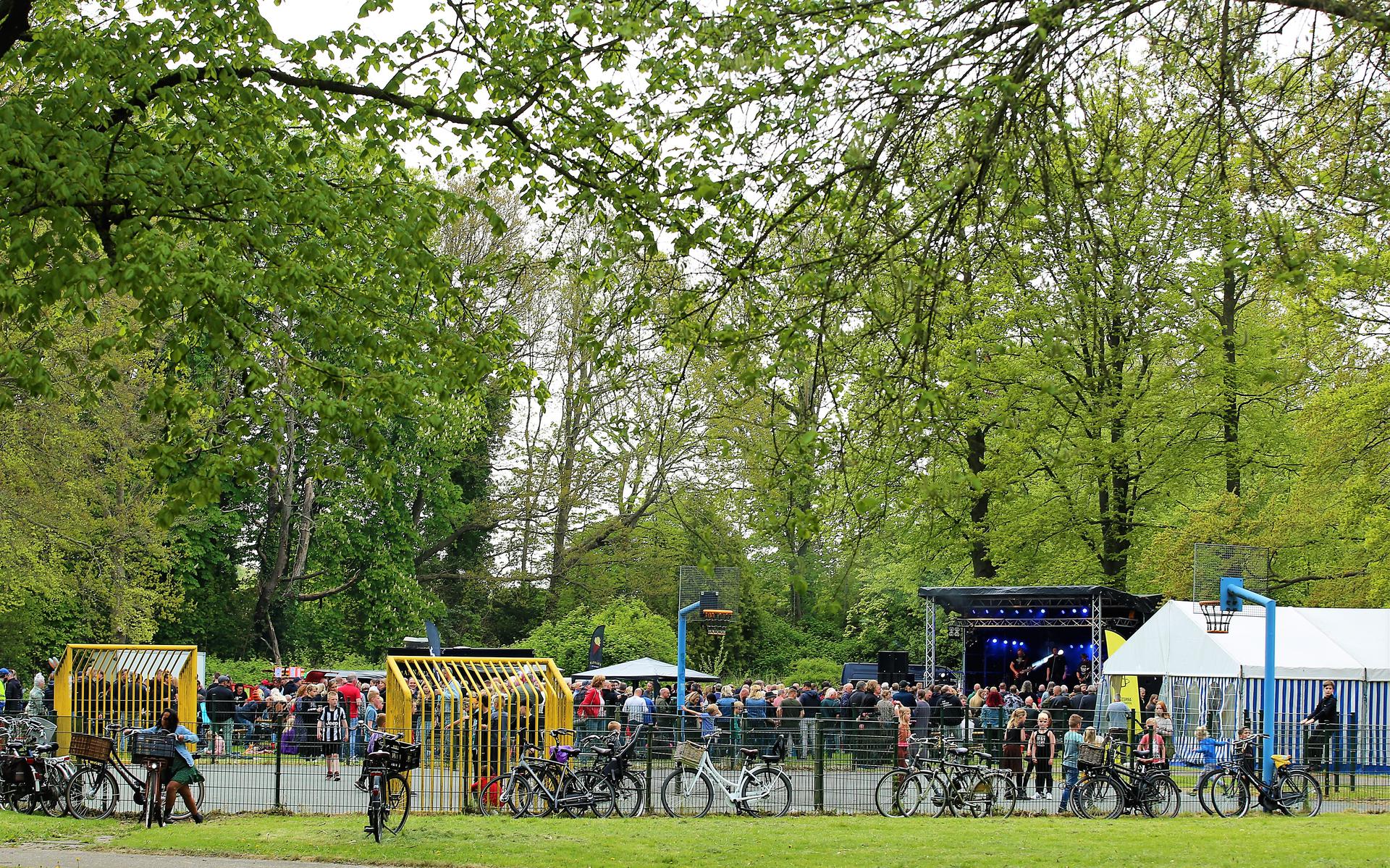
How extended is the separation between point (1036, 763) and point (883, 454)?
10.5 metres

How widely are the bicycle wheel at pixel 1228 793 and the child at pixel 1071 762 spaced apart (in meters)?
1.71

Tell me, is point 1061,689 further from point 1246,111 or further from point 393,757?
point 1246,111

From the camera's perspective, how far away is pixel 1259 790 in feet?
57.6

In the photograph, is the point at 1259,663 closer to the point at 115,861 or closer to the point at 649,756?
the point at 649,756

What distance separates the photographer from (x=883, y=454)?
30.2ft

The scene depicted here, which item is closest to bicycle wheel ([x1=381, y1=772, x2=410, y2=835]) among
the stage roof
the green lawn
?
the green lawn

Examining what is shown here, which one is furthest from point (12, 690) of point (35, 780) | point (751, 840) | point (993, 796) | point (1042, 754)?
point (1042, 754)

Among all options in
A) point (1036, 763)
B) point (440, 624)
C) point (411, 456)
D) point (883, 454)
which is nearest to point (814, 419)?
point (883, 454)

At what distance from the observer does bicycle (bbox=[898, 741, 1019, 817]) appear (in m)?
16.6

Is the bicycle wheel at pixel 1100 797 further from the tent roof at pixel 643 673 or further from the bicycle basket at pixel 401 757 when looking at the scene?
the tent roof at pixel 643 673

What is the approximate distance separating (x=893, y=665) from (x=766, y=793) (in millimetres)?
14941

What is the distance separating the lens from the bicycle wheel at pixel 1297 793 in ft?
57.6

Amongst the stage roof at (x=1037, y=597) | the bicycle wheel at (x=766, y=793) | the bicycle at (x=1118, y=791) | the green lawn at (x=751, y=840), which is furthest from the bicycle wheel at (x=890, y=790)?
the stage roof at (x=1037, y=597)

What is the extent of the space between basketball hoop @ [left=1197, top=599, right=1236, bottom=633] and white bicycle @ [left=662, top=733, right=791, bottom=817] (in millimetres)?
8806
